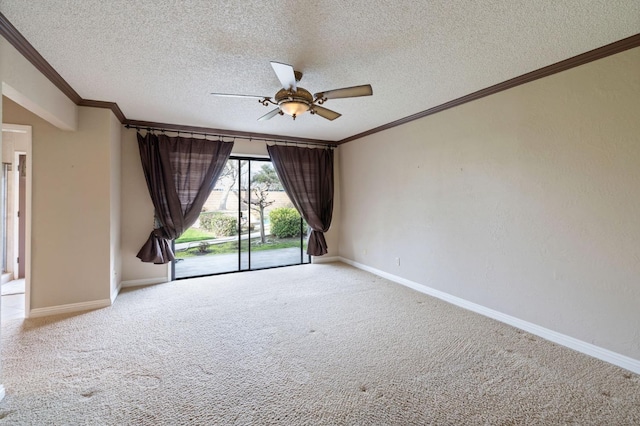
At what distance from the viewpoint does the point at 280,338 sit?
2.67 meters

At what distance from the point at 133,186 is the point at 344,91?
3562 millimetres

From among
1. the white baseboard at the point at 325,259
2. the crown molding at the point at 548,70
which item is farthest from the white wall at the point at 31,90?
the white baseboard at the point at 325,259

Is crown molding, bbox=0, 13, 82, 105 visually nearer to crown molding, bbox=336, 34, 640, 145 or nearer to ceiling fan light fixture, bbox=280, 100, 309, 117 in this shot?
ceiling fan light fixture, bbox=280, 100, 309, 117

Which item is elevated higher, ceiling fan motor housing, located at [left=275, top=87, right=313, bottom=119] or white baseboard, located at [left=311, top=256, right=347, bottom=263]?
ceiling fan motor housing, located at [left=275, top=87, right=313, bottom=119]

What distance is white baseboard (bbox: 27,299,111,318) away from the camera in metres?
3.14

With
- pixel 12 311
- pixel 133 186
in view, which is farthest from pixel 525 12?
pixel 12 311

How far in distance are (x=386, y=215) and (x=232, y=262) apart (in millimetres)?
2873

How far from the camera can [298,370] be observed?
218 centimetres

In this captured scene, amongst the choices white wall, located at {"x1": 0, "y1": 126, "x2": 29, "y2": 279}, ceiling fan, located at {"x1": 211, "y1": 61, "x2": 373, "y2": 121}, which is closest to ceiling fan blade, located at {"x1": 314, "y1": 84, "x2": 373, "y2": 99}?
ceiling fan, located at {"x1": 211, "y1": 61, "x2": 373, "y2": 121}

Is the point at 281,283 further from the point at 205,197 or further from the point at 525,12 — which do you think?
the point at 525,12

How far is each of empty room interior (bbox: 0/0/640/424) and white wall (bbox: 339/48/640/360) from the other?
2 cm

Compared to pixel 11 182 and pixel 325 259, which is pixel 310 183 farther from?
pixel 11 182

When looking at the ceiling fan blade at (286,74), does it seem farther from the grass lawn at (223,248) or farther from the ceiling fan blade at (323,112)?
the grass lawn at (223,248)

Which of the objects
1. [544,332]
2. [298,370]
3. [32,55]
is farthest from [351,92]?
[544,332]
